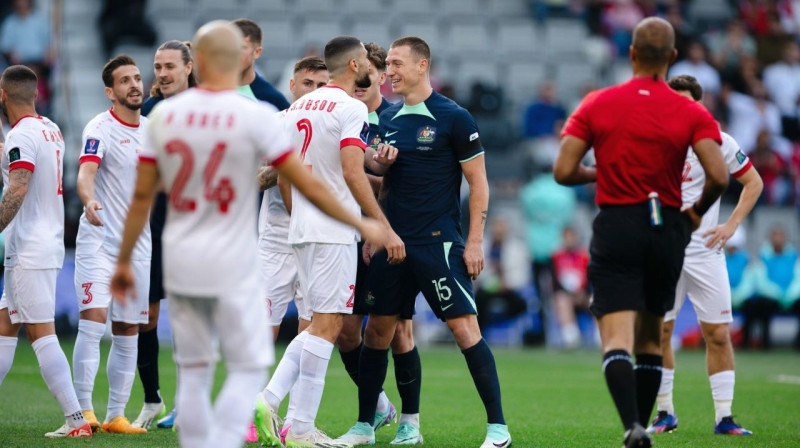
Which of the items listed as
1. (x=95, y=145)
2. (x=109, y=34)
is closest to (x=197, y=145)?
(x=95, y=145)

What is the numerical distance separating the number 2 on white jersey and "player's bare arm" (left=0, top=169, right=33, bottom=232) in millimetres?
2917

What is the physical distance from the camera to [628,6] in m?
24.5

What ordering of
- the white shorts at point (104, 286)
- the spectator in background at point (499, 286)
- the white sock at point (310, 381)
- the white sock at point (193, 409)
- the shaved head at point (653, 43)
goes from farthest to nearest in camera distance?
the spectator in background at point (499, 286)
the white shorts at point (104, 286)
the white sock at point (310, 381)
the shaved head at point (653, 43)
the white sock at point (193, 409)

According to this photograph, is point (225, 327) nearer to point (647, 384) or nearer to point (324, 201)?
point (324, 201)

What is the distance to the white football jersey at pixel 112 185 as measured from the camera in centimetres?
827

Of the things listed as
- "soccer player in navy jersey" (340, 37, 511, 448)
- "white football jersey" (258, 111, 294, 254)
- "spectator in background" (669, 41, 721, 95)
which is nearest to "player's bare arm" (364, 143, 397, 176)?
"soccer player in navy jersey" (340, 37, 511, 448)

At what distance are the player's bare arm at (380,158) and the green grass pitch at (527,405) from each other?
6.75 feet

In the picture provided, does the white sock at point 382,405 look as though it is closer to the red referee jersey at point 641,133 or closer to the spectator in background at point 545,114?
the red referee jersey at point 641,133

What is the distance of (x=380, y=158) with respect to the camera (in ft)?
24.9

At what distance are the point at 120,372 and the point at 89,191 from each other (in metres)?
1.47

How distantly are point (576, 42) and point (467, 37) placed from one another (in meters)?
2.64

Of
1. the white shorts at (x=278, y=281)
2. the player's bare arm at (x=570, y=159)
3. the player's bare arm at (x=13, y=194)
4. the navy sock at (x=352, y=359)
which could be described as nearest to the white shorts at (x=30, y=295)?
the player's bare arm at (x=13, y=194)

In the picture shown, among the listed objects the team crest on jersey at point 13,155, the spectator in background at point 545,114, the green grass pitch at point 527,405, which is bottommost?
the green grass pitch at point 527,405

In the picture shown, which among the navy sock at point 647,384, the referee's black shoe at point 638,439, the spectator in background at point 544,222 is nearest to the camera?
the referee's black shoe at point 638,439
